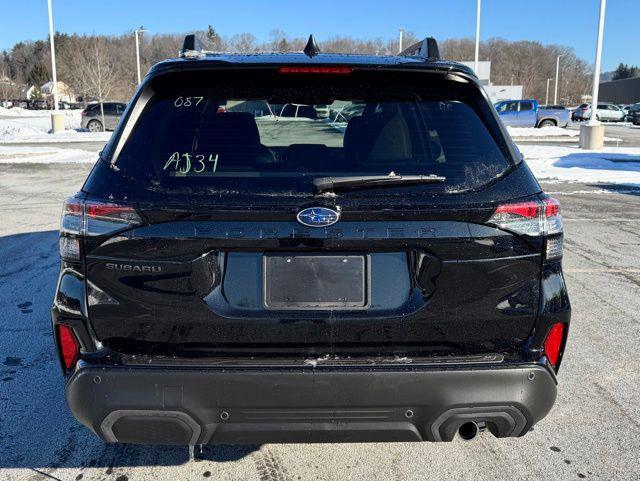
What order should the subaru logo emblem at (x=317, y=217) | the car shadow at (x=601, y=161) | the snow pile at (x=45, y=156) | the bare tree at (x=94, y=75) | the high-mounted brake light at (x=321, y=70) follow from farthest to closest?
the bare tree at (x=94, y=75) < the snow pile at (x=45, y=156) < the car shadow at (x=601, y=161) < the high-mounted brake light at (x=321, y=70) < the subaru logo emblem at (x=317, y=217)

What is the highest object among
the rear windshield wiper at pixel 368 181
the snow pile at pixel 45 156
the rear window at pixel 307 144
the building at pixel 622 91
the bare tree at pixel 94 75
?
the building at pixel 622 91

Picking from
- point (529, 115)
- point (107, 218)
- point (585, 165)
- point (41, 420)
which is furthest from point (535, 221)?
point (529, 115)

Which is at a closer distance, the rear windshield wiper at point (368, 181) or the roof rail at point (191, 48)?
the rear windshield wiper at point (368, 181)

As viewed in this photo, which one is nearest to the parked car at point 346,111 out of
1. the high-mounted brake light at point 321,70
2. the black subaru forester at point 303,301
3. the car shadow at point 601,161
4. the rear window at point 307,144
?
the rear window at point 307,144

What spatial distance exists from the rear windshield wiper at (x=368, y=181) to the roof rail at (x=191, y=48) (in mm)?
866

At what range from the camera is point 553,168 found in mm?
16000

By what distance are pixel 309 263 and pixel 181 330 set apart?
532 mm

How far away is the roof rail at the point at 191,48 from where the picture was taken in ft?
8.51

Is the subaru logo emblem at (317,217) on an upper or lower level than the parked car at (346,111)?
lower

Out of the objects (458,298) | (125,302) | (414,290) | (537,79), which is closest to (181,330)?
(125,302)

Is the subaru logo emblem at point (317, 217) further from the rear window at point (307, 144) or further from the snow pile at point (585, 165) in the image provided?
the snow pile at point (585, 165)

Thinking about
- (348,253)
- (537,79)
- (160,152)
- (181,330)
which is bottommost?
(181,330)

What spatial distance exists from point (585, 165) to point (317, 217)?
16412 millimetres

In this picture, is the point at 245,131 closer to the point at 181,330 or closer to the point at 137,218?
the point at 137,218
